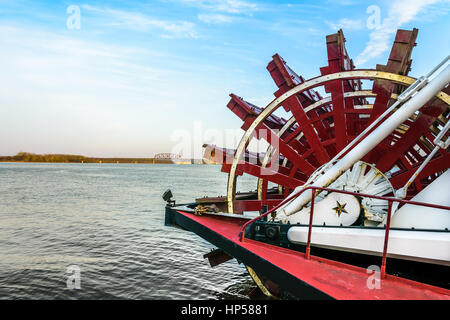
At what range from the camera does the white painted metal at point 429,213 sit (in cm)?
378

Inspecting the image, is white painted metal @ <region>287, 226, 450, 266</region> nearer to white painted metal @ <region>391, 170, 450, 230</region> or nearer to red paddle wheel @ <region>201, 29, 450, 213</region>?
white painted metal @ <region>391, 170, 450, 230</region>

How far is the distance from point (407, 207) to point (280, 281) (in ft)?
6.44

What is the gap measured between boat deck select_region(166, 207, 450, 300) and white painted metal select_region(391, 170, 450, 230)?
125 cm

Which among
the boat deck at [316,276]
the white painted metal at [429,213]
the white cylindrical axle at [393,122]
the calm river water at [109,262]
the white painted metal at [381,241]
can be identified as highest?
the white cylindrical axle at [393,122]

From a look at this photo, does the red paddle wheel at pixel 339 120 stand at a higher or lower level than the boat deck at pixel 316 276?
higher

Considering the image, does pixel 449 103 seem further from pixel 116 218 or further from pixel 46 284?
pixel 116 218

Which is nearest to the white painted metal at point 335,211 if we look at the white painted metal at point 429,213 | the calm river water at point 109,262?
the white painted metal at point 429,213

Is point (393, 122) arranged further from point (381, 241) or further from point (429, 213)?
point (381, 241)

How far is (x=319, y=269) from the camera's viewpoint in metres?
3.20

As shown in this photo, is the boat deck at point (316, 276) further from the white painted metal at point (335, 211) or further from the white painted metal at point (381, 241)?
the white painted metal at point (335, 211)

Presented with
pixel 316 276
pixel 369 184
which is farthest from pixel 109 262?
pixel 316 276

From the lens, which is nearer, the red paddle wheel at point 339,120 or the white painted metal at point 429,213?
the white painted metal at point 429,213

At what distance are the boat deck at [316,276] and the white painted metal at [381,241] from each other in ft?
1.19

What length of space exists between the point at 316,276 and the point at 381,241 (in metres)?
0.91
